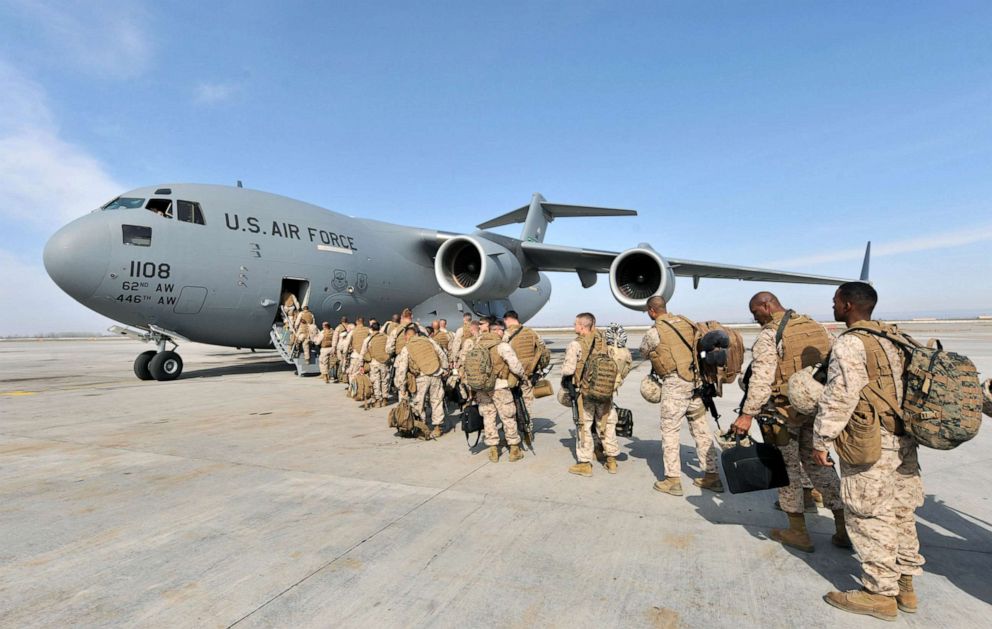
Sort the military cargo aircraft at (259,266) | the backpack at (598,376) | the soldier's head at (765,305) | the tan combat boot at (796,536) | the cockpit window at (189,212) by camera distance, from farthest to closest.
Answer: the cockpit window at (189,212), the military cargo aircraft at (259,266), the backpack at (598,376), the soldier's head at (765,305), the tan combat boot at (796,536)

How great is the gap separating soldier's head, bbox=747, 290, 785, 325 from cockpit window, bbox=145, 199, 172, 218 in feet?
35.6

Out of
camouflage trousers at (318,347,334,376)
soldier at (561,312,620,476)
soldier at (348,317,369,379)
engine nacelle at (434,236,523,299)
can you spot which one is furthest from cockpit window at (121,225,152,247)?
soldier at (561,312,620,476)

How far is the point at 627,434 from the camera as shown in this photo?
4926 mm

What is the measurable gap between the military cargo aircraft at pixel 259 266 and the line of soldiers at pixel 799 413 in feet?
21.9

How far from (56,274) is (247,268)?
317 centimetres

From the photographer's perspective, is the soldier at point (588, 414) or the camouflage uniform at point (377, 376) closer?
the soldier at point (588, 414)

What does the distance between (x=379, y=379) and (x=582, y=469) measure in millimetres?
4441

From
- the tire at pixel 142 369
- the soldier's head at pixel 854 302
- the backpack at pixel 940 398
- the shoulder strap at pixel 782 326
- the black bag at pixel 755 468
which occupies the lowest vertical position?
the tire at pixel 142 369

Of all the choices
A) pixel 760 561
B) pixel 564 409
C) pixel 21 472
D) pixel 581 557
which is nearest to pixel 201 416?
pixel 21 472

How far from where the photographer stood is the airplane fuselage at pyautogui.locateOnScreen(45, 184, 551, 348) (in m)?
8.92

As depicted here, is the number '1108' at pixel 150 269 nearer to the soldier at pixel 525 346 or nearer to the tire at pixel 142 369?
the tire at pixel 142 369

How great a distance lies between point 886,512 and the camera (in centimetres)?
237

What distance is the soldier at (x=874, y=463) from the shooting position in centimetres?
232

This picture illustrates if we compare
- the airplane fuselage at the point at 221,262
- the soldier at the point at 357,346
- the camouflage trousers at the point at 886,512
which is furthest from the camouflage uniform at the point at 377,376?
the camouflage trousers at the point at 886,512
